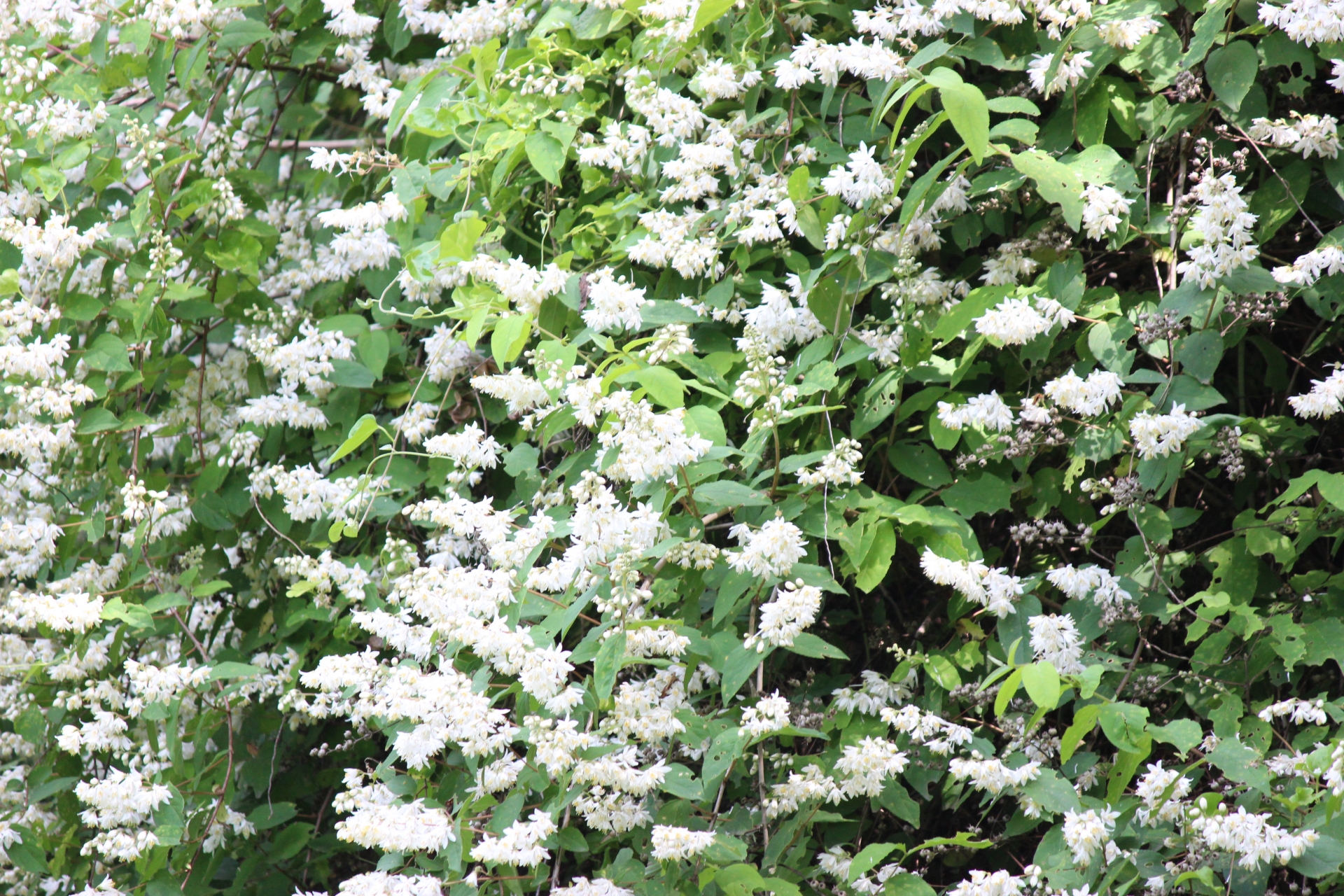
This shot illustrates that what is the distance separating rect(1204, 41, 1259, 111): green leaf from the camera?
1.91 meters

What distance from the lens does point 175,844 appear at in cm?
249

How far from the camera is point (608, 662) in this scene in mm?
1771

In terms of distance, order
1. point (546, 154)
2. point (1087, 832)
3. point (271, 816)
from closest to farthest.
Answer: point (1087, 832) → point (546, 154) → point (271, 816)

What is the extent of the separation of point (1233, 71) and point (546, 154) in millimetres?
1284

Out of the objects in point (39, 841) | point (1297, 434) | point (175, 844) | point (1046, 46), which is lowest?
point (39, 841)

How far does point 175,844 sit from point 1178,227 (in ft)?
7.95

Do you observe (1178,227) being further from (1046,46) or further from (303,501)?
(303,501)

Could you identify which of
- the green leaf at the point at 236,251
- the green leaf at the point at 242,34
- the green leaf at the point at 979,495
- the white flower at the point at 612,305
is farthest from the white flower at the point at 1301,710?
the green leaf at the point at 242,34

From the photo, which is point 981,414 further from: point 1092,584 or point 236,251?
point 236,251

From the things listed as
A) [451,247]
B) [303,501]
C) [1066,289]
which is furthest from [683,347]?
[303,501]

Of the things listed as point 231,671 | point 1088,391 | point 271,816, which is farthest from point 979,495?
point 271,816

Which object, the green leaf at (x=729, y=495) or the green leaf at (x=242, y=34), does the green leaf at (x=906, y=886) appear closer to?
the green leaf at (x=729, y=495)

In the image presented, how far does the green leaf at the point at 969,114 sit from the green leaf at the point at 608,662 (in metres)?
0.93

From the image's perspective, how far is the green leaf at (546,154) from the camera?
228 cm
